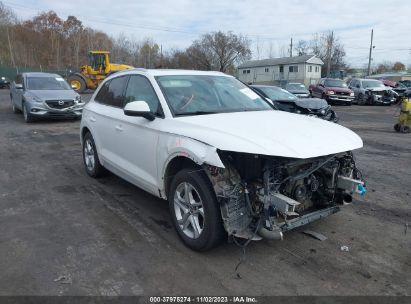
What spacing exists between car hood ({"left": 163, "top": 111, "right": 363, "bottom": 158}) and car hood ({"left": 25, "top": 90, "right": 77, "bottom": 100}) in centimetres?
1086

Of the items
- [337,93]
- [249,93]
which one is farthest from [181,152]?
[337,93]

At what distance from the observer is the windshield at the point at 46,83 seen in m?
14.4

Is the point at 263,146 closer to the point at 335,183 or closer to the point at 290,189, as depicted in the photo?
the point at 290,189

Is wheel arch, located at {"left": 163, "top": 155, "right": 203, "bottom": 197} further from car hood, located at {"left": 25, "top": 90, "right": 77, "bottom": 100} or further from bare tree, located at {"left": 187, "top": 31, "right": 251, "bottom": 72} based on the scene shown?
bare tree, located at {"left": 187, "top": 31, "right": 251, "bottom": 72}

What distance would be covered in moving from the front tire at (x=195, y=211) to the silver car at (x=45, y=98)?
10.9 m

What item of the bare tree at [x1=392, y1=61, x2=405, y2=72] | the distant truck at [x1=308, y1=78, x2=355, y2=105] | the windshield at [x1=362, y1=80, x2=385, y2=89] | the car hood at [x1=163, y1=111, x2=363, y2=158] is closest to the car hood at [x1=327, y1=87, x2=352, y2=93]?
the distant truck at [x1=308, y1=78, x2=355, y2=105]

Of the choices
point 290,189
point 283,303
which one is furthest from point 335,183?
point 283,303

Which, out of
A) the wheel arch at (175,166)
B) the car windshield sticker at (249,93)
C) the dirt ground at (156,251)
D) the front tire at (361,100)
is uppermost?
the car windshield sticker at (249,93)

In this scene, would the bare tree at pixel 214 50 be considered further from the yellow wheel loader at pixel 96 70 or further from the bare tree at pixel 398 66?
the bare tree at pixel 398 66

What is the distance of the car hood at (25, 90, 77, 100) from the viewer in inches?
537

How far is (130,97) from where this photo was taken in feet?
17.1

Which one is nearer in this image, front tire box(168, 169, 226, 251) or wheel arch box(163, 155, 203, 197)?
front tire box(168, 169, 226, 251)

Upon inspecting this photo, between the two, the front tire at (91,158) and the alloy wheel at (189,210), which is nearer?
the alloy wheel at (189,210)

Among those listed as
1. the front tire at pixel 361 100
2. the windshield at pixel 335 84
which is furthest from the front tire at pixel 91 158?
the front tire at pixel 361 100
